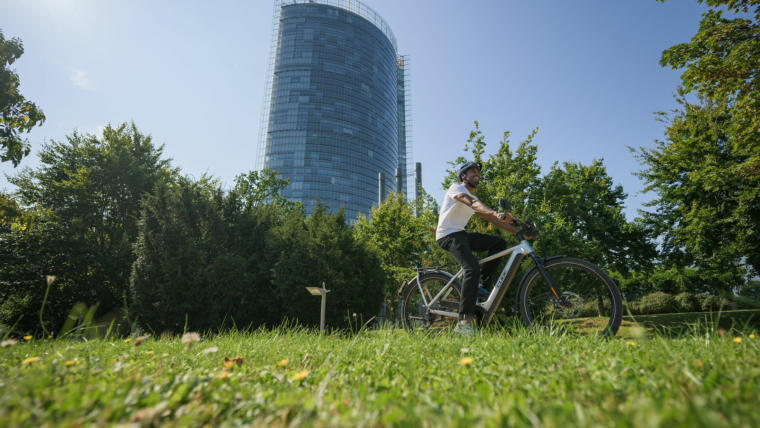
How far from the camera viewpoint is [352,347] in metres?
2.84

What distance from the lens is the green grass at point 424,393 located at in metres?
1.02

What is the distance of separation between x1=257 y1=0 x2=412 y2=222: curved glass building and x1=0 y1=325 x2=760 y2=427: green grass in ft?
293

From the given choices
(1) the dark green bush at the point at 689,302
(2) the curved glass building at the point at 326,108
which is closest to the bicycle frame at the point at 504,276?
(1) the dark green bush at the point at 689,302

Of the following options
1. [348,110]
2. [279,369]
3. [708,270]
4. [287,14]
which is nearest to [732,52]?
[279,369]

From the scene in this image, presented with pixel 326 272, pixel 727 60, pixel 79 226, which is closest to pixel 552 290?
pixel 727 60

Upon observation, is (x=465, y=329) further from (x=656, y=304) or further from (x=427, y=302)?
(x=656, y=304)

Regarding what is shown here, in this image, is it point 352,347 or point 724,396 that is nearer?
point 724,396

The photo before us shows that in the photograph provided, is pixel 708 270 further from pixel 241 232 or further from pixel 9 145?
pixel 9 145

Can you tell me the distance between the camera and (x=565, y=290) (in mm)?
3729

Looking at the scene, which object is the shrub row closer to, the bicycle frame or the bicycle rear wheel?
the bicycle rear wheel

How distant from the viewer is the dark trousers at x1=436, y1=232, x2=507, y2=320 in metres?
3.82

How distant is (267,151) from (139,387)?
10091cm

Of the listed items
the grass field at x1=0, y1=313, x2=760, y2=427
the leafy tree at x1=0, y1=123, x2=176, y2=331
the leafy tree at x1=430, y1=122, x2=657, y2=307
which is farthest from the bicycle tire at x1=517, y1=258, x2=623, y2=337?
the leafy tree at x1=0, y1=123, x2=176, y2=331

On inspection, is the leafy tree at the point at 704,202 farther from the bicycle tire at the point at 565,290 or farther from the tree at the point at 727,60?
the bicycle tire at the point at 565,290
